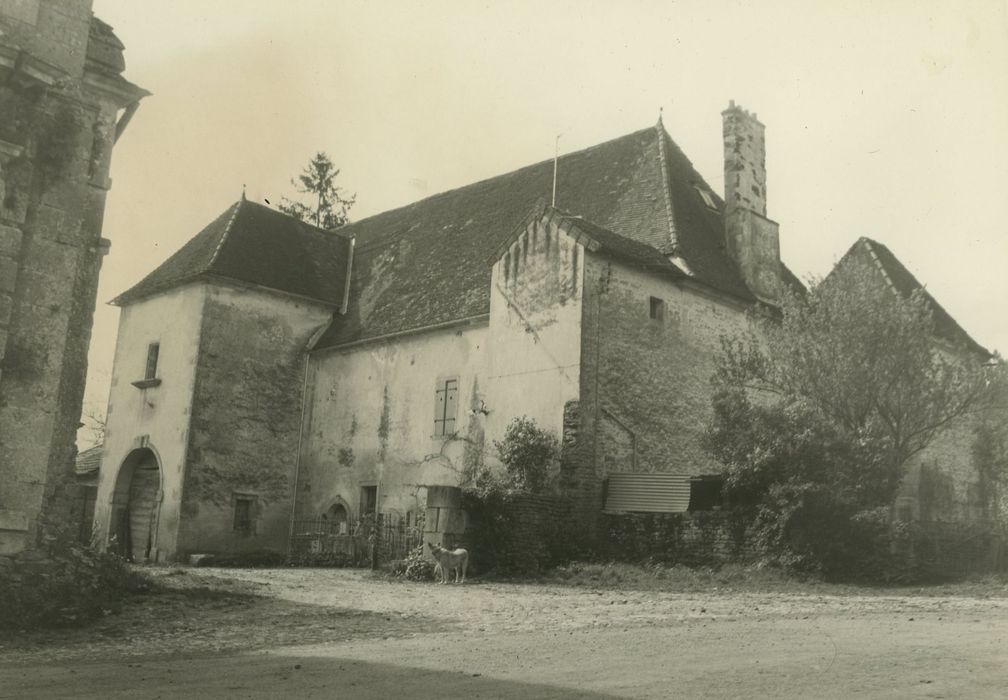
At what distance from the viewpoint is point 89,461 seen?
1179 inches

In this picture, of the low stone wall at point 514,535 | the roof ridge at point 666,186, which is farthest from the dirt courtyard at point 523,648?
the roof ridge at point 666,186

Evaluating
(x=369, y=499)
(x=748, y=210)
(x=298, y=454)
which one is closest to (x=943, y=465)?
(x=748, y=210)

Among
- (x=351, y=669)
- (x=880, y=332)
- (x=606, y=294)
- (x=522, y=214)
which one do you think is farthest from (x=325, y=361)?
(x=351, y=669)

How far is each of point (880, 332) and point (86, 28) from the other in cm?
1424

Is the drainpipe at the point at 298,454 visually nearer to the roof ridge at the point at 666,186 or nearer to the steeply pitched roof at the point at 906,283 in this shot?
the roof ridge at the point at 666,186

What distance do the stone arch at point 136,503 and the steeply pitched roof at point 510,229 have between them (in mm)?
5687

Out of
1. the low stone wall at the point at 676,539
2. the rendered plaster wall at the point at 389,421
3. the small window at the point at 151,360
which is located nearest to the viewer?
the low stone wall at the point at 676,539

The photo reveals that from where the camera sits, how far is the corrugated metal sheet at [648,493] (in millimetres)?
18125

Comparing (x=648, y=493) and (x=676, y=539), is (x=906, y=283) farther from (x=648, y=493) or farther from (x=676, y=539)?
(x=676, y=539)

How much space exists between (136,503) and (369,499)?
6617 mm

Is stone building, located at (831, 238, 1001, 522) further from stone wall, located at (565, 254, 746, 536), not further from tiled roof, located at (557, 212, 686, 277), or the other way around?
tiled roof, located at (557, 212, 686, 277)

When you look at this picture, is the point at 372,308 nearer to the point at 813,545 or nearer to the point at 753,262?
the point at 753,262

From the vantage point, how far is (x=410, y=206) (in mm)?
30812

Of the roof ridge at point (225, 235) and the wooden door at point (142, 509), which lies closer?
the wooden door at point (142, 509)
